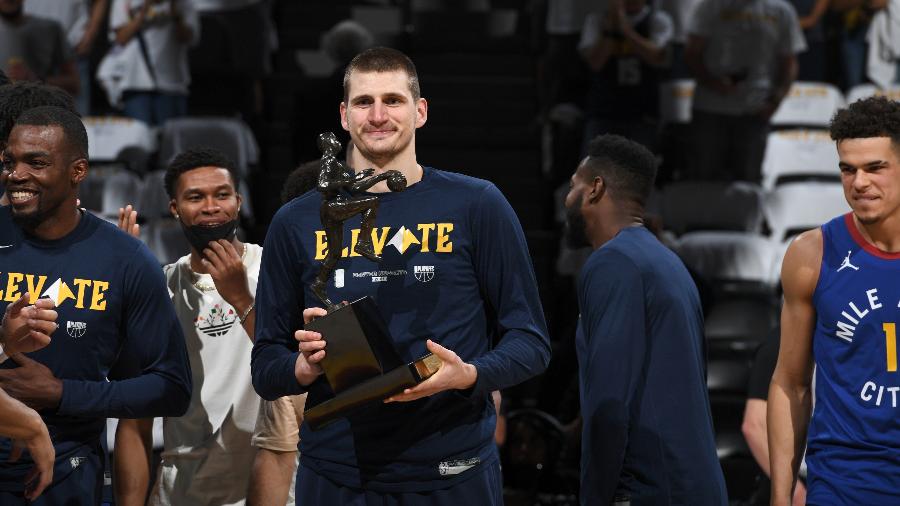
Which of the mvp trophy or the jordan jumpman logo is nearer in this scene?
the mvp trophy

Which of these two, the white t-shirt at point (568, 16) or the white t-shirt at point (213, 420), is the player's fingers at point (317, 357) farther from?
the white t-shirt at point (568, 16)

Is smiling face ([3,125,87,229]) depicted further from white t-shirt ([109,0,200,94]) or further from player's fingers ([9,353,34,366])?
white t-shirt ([109,0,200,94])

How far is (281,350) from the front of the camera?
3178 millimetres

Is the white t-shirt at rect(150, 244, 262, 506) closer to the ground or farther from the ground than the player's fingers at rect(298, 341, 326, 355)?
closer to the ground

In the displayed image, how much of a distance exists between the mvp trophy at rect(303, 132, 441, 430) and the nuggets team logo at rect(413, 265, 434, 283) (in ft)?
0.57

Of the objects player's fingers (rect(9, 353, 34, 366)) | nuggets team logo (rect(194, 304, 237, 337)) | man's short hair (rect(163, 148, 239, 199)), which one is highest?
man's short hair (rect(163, 148, 239, 199))

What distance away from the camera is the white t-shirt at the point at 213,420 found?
4.21 m

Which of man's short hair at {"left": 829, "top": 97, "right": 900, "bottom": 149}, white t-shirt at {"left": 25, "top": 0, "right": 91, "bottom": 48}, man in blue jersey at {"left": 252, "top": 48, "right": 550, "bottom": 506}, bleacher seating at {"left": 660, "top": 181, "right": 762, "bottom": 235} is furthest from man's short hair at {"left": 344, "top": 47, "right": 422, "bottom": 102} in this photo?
white t-shirt at {"left": 25, "top": 0, "right": 91, "bottom": 48}

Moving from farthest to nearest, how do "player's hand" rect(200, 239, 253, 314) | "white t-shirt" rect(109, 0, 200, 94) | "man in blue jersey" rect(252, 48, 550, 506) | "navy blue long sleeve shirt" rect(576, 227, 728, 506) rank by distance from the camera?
"white t-shirt" rect(109, 0, 200, 94)
"player's hand" rect(200, 239, 253, 314)
"navy blue long sleeve shirt" rect(576, 227, 728, 506)
"man in blue jersey" rect(252, 48, 550, 506)

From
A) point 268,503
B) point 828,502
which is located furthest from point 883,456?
point 268,503

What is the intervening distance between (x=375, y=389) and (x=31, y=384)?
103 cm

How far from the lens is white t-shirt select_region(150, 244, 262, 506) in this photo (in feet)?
13.8

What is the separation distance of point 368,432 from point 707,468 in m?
1.10

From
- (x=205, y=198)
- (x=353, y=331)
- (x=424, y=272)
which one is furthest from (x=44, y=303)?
(x=205, y=198)
